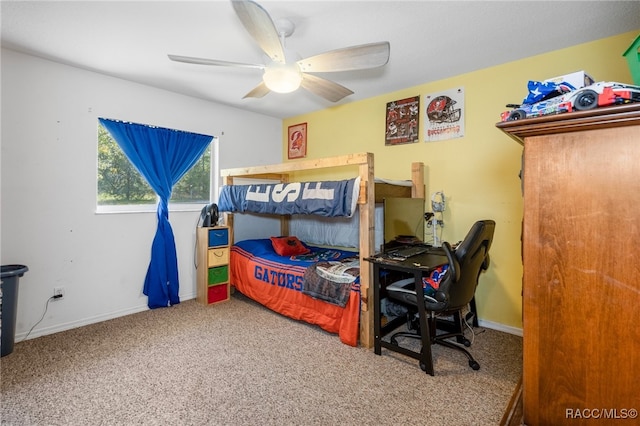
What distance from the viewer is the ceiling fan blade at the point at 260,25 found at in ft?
4.85

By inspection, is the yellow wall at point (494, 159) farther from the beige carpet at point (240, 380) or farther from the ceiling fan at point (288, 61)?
the ceiling fan at point (288, 61)

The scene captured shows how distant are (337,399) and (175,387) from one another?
1.04 meters

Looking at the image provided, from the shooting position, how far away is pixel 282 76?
199 centimetres

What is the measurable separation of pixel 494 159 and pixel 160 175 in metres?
3.40

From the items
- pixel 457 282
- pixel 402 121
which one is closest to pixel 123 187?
pixel 402 121

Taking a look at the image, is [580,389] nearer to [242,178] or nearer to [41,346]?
[41,346]

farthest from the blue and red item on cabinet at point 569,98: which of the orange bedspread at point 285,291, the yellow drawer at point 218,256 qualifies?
the yellow drawer at point 218,256

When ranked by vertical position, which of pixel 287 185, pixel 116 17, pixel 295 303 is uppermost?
pixel 116 17

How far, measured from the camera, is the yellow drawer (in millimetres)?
3492

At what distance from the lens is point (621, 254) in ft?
2.81

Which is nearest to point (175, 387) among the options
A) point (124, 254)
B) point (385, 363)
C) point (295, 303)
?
point (295, 303)

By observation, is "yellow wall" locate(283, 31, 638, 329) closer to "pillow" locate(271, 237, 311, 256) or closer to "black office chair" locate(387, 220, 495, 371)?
"black office chair" locate(387, 220, 495, 371)

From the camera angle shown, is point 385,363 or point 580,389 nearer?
point 580,389

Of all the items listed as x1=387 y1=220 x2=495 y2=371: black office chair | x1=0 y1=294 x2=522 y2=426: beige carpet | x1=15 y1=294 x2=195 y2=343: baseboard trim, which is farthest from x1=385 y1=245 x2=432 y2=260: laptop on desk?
x1=15 y1=294 x2=195 y2=343: baseboard trim
